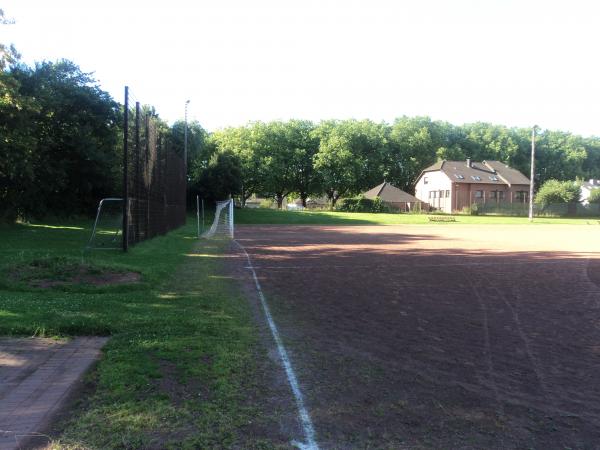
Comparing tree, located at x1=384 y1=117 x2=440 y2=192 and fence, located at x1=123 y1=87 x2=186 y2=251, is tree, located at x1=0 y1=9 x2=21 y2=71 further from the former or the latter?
tree, located at x1=384 y1=117 x2=440 y2=192

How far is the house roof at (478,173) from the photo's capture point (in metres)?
79.2

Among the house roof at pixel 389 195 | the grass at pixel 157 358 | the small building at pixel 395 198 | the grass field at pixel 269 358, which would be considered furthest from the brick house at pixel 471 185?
the grass at pixel 157 358

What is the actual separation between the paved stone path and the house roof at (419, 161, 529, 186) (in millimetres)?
76650

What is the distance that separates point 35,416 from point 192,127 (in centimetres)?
5532

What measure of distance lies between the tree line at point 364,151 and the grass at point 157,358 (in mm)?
59129

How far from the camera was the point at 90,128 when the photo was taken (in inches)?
1330

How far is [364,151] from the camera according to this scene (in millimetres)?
89062

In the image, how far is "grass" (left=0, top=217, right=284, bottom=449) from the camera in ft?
12.6

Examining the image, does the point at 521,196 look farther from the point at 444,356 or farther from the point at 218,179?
the point at 444,356

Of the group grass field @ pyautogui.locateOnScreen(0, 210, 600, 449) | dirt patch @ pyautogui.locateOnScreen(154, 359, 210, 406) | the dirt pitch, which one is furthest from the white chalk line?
dirt patch @ pyautogui.locateOnScreen(154, 359, 210, 406)

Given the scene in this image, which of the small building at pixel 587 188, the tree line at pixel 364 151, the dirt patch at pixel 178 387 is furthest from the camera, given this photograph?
the tree line at pixel 364 151

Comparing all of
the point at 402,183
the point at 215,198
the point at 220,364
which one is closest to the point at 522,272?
the point at 220,364

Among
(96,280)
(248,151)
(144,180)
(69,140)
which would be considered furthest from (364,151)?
(96,280)

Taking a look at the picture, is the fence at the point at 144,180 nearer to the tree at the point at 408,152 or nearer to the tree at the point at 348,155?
the tree at the point at 348,155
